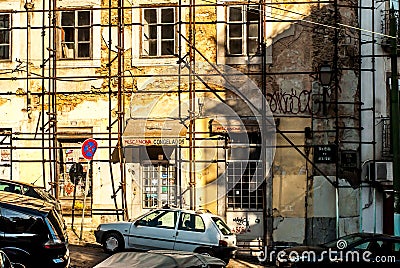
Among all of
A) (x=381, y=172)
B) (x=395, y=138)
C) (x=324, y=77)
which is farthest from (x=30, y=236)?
(x=381, y=172)

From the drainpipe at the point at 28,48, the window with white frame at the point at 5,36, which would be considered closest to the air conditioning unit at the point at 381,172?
the drainpipe at the point at 28,48

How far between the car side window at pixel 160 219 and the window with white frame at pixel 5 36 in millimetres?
7927

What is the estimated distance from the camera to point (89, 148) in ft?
71.9

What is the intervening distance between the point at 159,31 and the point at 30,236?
34.5 ft

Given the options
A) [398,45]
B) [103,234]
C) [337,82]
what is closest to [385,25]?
[398,45]

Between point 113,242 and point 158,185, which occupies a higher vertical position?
point 158,185

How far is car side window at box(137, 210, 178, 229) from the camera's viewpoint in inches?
762

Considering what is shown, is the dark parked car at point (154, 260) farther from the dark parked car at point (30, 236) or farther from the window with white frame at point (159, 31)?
the window with white frame at point (159, 31)

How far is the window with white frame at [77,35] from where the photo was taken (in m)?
23.9

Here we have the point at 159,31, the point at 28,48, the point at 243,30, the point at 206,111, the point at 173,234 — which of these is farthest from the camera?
Result: the point at 28,48

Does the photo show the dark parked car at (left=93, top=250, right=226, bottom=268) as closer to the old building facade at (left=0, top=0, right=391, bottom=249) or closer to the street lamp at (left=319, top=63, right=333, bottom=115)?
the old building facade at (left=0, top=0, right=391, bottom=249)

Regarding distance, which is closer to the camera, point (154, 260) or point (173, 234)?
point (154, 260)

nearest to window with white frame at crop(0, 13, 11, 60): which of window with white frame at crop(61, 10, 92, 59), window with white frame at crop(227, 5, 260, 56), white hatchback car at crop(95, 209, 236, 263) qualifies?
window with white frame at crop(61, 10, 92, 59)

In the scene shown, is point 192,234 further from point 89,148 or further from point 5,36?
point 5,36
